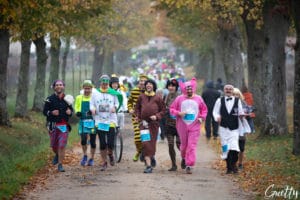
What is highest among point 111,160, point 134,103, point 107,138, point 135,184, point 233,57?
point 233,57

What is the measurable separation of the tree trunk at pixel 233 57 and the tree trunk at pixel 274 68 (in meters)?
6.99

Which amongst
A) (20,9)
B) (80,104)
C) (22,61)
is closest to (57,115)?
(80,104)

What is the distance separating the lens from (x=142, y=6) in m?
63.1

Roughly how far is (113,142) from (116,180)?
2.69 m

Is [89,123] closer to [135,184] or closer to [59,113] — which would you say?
[59,113]

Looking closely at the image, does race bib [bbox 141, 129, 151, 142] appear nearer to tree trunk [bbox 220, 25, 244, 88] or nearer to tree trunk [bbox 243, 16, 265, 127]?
tree trunk [bbox 243, 16, 265, 127]

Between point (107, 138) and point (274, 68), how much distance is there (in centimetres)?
829

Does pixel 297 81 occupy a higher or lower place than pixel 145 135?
higher

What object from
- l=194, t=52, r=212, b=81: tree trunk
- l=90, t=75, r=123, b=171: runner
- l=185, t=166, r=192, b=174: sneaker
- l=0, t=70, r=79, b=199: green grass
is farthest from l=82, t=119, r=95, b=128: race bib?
l=194, t=52, r=212, b=81: tree trunk

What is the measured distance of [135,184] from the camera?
47.7ft

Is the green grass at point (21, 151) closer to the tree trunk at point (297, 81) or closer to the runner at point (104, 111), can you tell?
the runner at point (104, 111)

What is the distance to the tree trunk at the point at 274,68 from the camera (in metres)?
23.9

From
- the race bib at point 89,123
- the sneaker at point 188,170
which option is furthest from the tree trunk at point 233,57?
the sneaker at point 188,170

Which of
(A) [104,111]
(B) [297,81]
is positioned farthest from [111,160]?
(B) [297,81]
